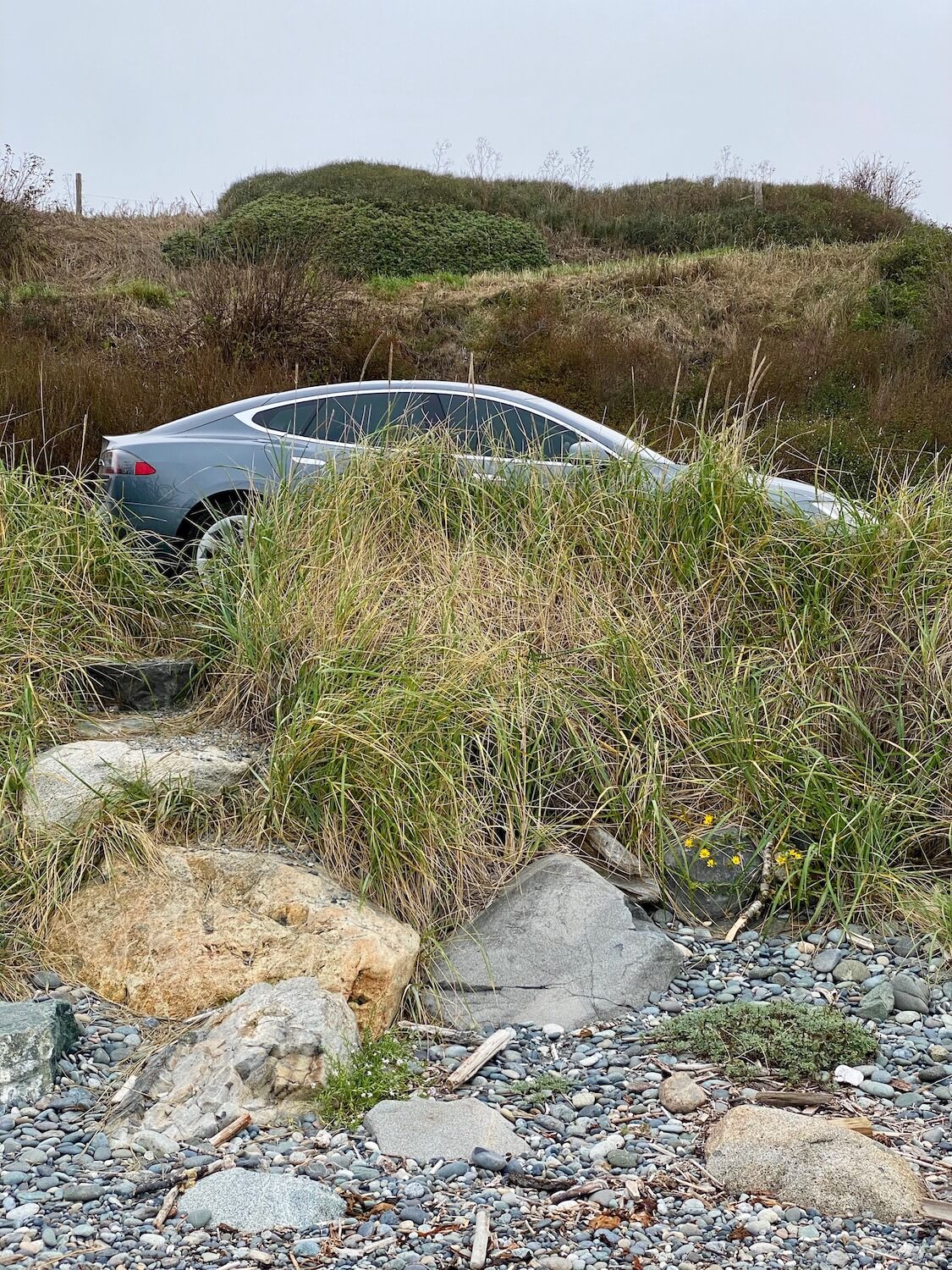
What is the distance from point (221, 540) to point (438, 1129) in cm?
364

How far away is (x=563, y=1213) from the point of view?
2768 millimetres

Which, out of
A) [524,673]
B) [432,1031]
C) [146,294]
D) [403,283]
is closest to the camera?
[432,1031]

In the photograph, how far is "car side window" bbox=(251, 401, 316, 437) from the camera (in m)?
7.48

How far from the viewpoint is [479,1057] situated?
3.49 metres

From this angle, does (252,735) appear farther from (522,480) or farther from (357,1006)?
(522,480)

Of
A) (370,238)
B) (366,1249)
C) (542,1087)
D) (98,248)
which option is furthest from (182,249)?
(366,1249)

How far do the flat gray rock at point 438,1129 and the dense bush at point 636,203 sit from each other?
24.2 m

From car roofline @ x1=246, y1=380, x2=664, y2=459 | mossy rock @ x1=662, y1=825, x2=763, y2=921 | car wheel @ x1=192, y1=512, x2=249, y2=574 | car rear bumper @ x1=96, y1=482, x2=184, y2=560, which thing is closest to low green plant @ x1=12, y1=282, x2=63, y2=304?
car roofline @ x1=246, y1=380, x2=664, y2=459

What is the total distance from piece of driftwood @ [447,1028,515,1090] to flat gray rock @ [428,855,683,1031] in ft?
0.78

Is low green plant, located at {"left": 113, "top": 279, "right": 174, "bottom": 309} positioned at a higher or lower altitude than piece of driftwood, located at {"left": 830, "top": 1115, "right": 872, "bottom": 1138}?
higher

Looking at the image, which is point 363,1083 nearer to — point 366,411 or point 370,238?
point 366,411

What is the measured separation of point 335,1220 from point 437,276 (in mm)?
21946

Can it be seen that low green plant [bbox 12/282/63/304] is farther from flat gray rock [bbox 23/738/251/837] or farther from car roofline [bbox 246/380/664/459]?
flat gray rock [bbox 23/738/251/837]

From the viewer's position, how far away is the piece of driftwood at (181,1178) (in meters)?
2.83
